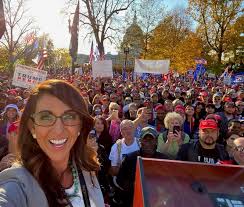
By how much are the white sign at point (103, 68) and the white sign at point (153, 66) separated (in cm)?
220

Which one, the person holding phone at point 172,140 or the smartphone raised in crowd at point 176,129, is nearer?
the person holding phone at point 172,140

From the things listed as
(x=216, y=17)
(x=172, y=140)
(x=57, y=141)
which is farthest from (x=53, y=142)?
(x=216, y=17)

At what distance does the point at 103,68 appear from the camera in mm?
15797

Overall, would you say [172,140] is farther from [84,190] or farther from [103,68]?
[103,68]

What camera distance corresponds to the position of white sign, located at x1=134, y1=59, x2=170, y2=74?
1698 centimetres

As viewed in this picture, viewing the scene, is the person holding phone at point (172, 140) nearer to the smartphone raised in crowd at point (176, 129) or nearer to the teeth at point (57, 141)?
the smartphone raised in crowd at point (176, 129)

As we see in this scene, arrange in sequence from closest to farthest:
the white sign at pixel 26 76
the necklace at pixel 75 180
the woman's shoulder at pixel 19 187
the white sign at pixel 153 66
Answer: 1. the woman's shoulder at pixel 19 187
2. the necklace at pixel 75 180
3. the white sign at pixel 26 76
4. the white sign at pixel 153 66

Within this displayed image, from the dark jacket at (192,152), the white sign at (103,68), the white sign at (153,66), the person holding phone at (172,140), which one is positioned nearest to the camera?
the dark jacket at (192,152)

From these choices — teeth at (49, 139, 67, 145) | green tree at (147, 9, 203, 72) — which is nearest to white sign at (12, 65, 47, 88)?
teeth at (49, 139, 67, 145)

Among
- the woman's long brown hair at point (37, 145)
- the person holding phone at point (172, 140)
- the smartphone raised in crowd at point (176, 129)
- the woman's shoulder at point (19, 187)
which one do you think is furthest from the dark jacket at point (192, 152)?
the woman's shoulder at point (19, 187)

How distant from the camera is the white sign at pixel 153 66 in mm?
16984

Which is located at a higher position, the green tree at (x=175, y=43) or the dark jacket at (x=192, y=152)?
the green tree at (x=175, y=43)

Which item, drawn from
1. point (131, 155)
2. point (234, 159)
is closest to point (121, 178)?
point (131, 155)

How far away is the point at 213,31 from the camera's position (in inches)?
1432
